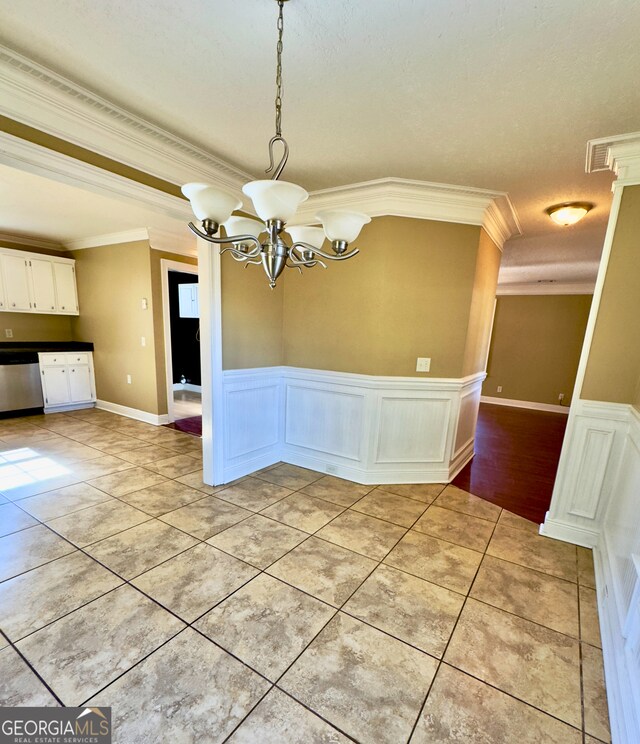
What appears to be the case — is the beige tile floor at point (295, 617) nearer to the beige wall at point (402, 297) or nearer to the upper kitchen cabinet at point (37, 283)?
the beige wall at point (402, 297)

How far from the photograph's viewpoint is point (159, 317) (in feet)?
14.9

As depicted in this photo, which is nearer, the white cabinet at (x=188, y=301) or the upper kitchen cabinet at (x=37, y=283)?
the upper kitchen cabinet at (x=37, y=283)

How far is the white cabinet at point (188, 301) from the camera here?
22.4 feet

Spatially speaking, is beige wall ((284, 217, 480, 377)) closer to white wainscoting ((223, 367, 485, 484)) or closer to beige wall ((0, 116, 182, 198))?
white wainscoting ((223, 367, 485, 484))

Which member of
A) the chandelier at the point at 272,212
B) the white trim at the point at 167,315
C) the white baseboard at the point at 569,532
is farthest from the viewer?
the white trim at the point at 167,315

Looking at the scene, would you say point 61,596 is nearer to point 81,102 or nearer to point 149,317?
point 81,102

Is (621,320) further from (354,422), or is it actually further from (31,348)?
(31,348)

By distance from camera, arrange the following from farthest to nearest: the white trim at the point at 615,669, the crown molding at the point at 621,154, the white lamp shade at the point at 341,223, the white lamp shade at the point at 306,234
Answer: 1. the crown molding at the point at 621,154
2. the white lamp shade at the point at 306,234
3. the white lamp shade at the point at 341,223
4. the white trim at the point at 615,669

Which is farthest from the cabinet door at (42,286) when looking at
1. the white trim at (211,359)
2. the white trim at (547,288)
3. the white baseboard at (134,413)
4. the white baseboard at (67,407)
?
the white trim at (547,288)

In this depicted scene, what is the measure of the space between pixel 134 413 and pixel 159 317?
5.16 ft

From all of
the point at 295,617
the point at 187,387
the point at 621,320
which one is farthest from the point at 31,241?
the point at 621,320

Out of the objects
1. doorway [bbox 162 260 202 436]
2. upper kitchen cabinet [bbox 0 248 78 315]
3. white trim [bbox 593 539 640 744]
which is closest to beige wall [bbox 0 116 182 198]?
white trim [bbox 593 539 640 744]

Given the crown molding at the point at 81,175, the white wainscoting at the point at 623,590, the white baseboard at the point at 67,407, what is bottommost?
the white baseboard at the point at 67,407

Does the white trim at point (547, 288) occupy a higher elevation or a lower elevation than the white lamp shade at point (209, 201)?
higher
